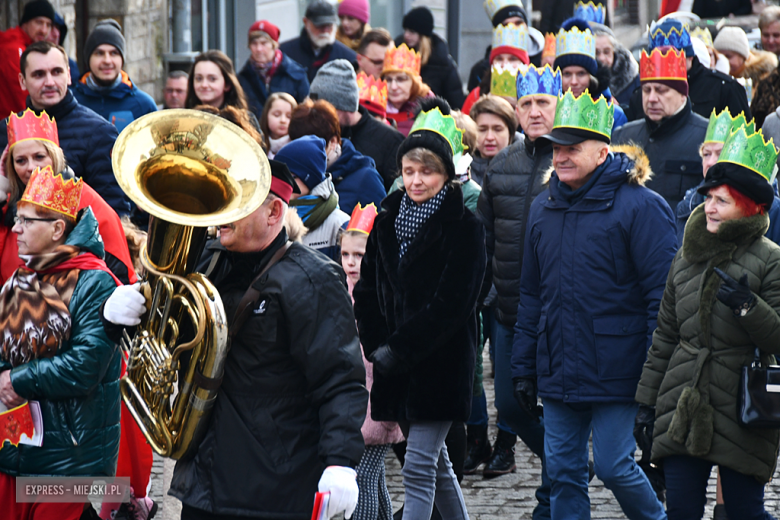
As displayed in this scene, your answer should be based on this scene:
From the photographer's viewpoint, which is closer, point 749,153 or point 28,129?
point 749,153

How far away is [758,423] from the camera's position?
15.4 feet

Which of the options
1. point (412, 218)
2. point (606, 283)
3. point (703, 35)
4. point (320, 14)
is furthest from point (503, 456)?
point (703, 35)

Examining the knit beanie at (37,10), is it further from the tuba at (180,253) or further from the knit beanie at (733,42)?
the tuba at (180,253)

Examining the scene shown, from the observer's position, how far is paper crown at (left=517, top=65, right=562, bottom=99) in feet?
22.8

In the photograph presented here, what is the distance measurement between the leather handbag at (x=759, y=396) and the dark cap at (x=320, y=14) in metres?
7.00

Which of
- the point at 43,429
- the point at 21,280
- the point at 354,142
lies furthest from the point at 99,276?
the point at 354,142

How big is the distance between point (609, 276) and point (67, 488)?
243cm

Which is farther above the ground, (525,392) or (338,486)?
(338,486)

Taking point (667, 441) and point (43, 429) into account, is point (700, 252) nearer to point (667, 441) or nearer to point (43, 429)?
point (667, 441)

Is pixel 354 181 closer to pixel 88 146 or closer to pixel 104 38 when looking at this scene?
pixel 88 146

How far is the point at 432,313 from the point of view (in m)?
5.07

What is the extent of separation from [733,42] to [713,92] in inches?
143

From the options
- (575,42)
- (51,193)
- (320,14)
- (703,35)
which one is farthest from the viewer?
(703,35)

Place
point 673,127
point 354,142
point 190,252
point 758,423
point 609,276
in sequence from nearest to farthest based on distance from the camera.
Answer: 1. point 190,252
2. point 758,423
3. point 609,276
4. point 673,127
5. point 354,142
